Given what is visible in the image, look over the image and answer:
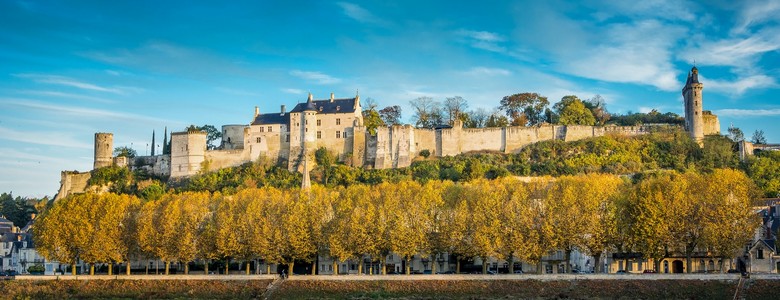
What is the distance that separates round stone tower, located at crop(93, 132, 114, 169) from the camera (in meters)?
104

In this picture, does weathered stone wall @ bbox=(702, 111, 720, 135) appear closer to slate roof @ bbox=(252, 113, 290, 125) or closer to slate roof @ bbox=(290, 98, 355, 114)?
slate roof @ bbox=(290, 98, 355, 114)

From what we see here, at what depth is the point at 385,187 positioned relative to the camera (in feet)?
225

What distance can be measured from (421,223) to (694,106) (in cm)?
4576

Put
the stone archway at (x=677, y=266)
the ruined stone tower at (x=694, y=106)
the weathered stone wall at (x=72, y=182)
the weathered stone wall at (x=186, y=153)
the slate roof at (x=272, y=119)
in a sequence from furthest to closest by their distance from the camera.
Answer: the slate roof at (x=272, y=119) < the weathered stone wall at (x=72, y=182) < the weathered stone wall at (x=186, y=153) < the ruined stone tower at (x=694, y=106) < the stone archway at (x=677, y=266)

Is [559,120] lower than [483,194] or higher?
higher

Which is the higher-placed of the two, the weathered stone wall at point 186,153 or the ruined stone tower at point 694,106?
the ruined stone tower at point 694,106

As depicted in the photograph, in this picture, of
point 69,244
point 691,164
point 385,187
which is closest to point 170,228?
point 69,244

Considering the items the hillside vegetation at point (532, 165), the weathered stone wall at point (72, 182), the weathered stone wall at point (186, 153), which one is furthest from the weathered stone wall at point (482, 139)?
the weathered stone wall at point (72, 182)

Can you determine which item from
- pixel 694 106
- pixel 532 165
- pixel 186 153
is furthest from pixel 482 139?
pixel 186 153

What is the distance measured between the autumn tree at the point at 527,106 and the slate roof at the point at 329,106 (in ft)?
75.1

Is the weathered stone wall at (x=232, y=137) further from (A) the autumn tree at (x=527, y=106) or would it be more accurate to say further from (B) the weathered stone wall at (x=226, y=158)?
(A) the autumn tree at (x=527, y=106)

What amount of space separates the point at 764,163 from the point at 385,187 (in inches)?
1656

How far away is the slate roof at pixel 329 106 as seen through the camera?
328 feet

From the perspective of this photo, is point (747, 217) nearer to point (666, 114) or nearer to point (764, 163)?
point (764, 163)
